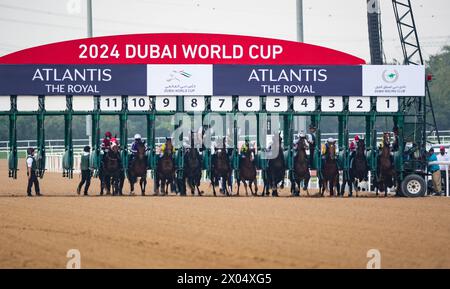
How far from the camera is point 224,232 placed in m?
14.6

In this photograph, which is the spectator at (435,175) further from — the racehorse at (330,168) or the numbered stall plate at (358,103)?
the racehorse at (330,168)

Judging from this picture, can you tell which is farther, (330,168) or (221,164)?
(221,164)

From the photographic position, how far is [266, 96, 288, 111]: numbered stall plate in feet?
83.4

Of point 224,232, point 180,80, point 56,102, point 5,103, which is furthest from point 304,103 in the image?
point 224,232

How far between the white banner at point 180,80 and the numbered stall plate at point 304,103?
6.59ft

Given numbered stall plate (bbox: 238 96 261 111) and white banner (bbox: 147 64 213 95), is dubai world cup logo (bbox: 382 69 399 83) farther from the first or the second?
white banner (bbox: 147 64 213 95)

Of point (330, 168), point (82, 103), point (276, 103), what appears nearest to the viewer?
point (330, 168)

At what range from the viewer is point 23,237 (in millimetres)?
14008

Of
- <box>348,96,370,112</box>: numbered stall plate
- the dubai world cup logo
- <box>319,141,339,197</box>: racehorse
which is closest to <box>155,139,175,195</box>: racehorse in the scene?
<box>319,141,339,197</box>: racehorse

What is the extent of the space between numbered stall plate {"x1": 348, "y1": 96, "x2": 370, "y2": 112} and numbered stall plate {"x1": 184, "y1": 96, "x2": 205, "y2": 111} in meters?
3.45

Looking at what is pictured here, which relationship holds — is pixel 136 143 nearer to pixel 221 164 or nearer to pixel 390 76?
pixel 221 164

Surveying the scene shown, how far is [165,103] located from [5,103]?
12.0 ft

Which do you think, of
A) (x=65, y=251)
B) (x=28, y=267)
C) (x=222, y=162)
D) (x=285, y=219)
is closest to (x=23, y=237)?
(x=65, y=251)

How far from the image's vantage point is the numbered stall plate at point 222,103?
2531 centimetres
